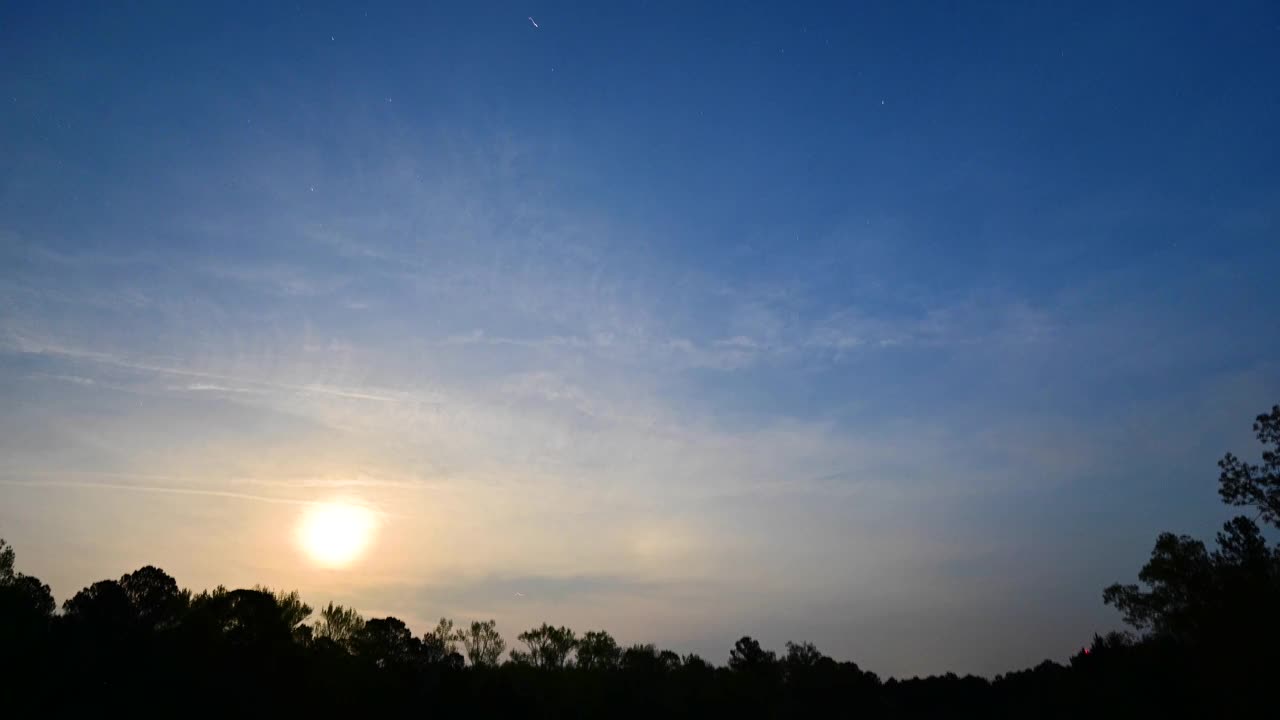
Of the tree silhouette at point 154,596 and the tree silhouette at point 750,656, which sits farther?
the tree silhouette at point 750,656

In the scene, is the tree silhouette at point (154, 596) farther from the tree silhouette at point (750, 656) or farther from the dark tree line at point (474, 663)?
the tree silhouette at point (750, 656)

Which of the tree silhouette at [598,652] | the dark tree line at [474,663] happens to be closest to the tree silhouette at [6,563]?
the dark tree line at [474,663]

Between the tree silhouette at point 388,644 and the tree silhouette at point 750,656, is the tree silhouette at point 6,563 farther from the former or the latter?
the tree silhouette at point 750,656

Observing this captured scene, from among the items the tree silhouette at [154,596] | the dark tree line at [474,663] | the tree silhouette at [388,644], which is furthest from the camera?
the tree silhouette at [388,644]

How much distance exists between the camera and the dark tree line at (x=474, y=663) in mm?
41375

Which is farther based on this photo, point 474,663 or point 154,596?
point 474,663

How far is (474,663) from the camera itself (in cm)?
9931

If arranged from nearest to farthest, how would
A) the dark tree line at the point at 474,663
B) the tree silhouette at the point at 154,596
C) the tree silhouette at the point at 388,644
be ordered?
the dark tree line at the point at 474,663
the tree silhouette at the point at 154,596
the tree silhouette at the point at 388,644

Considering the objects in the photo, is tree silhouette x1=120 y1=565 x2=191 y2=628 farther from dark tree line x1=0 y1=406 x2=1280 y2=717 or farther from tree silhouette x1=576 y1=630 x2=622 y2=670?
tree silhouette x1=576 y1=630 x2=622 y2=670

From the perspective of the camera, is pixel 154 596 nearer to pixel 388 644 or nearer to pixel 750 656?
pixel 388 644

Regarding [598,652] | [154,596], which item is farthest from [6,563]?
[598,652]

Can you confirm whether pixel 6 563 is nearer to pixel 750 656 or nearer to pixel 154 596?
pixel 154 596

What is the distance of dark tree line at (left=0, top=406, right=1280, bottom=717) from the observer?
136 feet

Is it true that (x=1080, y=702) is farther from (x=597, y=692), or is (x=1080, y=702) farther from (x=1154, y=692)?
(x=597, y=692)
